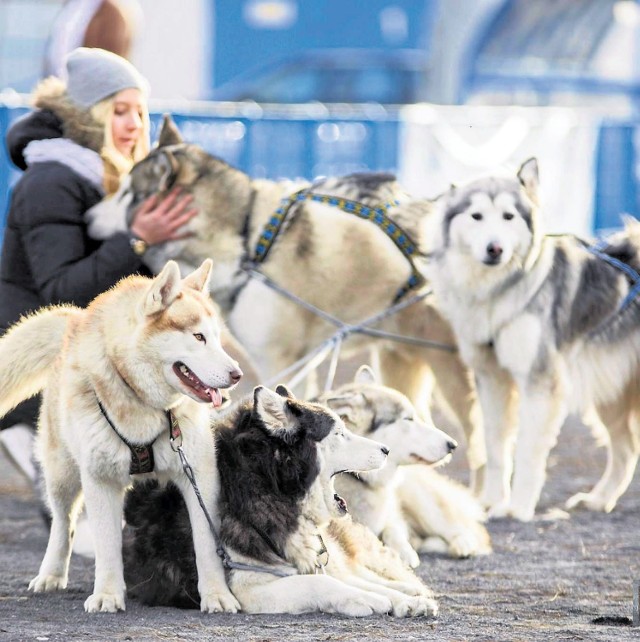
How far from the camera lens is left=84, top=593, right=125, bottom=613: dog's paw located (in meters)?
3.98

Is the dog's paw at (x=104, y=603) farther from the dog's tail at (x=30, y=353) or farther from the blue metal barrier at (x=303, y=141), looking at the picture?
the blue metal barrier at (x=303, y=141)

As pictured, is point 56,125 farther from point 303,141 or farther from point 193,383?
point 303,141

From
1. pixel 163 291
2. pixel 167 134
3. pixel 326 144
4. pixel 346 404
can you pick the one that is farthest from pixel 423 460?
pixel 326 144

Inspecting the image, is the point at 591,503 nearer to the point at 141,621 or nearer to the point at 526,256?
the point at 526,256

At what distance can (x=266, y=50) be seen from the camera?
2102cm

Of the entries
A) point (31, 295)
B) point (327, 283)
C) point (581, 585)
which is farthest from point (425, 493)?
A: point (31, 295)

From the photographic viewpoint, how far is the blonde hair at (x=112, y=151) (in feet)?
18.0

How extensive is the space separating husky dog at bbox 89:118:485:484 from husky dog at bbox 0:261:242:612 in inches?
84.2

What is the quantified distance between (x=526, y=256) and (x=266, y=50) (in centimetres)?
1551

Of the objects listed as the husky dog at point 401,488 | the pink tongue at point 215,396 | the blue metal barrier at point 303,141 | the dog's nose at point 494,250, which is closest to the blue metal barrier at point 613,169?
the blue metal barrier at point 303,141

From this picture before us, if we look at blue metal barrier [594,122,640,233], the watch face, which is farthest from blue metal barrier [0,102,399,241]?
the watch face

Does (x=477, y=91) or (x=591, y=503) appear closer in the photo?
(x=591, y=503)

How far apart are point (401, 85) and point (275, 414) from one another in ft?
61.4

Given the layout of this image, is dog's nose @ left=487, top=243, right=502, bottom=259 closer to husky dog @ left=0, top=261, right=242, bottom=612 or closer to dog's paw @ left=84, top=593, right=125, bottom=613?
husky dog @ left=0, top=261, right=242, bottom=612
